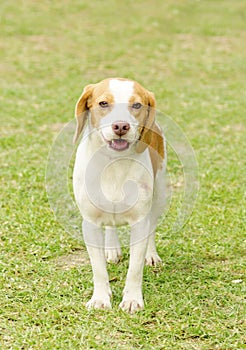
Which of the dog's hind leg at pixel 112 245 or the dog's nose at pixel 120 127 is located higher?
the dog's nose at pixel 120 127

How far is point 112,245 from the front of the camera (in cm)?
586

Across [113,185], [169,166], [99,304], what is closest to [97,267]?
[99,304]

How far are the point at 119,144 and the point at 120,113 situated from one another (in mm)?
198

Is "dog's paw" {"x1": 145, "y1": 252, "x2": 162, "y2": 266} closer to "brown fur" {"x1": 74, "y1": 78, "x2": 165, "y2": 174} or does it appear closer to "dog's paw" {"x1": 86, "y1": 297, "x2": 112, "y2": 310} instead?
"dog's paw" {"x1": 86, "y1": 297, "x2": 112, "y2": 310}

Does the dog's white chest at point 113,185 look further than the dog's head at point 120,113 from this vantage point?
Yes

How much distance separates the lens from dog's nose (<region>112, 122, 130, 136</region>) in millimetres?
4430

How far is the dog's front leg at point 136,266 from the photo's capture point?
4938mm

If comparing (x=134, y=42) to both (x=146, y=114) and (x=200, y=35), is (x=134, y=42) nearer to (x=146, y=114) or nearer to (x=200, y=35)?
(x=200, y=35)

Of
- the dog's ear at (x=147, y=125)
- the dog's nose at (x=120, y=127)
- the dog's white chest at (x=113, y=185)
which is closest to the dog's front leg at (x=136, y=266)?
the dog's white chest at (x=113, y=185)

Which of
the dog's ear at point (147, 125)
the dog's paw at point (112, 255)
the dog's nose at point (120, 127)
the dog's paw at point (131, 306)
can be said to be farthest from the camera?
the dog's paw at point (112, 255)

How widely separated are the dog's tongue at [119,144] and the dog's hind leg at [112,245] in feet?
4.36

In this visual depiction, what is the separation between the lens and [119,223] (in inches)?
196

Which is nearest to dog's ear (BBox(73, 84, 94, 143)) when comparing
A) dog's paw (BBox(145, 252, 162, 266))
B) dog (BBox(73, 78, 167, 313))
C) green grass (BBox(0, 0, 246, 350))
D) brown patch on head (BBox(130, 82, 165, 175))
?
dog (BBox(73, 78, 167, 313))

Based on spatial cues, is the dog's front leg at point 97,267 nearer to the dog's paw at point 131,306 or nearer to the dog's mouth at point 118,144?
the dog's paw at point 131,306
